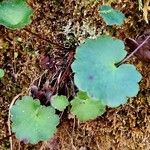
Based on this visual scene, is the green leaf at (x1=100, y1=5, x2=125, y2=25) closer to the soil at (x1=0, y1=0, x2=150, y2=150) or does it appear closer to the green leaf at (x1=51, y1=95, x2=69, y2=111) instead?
the soil at (x1=0, y1=0, x2=150, y2=150)

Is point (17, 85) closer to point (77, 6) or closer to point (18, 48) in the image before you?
point (18, 48)

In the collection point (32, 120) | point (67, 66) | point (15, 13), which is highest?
point (15, 13)

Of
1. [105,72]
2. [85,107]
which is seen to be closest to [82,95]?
[85,107]

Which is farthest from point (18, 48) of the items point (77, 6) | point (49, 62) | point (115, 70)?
point (115, 70)

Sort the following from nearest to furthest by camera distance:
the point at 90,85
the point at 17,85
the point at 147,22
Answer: the point at 90,85, the point at 147,22, the point at 17,85

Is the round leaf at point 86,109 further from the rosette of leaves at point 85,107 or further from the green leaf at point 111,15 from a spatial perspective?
the green leaf at point 111,15

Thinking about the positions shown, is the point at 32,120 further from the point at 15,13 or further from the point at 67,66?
the point at 15,13

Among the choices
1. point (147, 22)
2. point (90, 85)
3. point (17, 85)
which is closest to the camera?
point (90, 85)

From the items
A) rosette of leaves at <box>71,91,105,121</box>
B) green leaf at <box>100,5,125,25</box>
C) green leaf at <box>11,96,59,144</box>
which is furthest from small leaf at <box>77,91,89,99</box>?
green leaf at <box>100,5,125,25</box>
